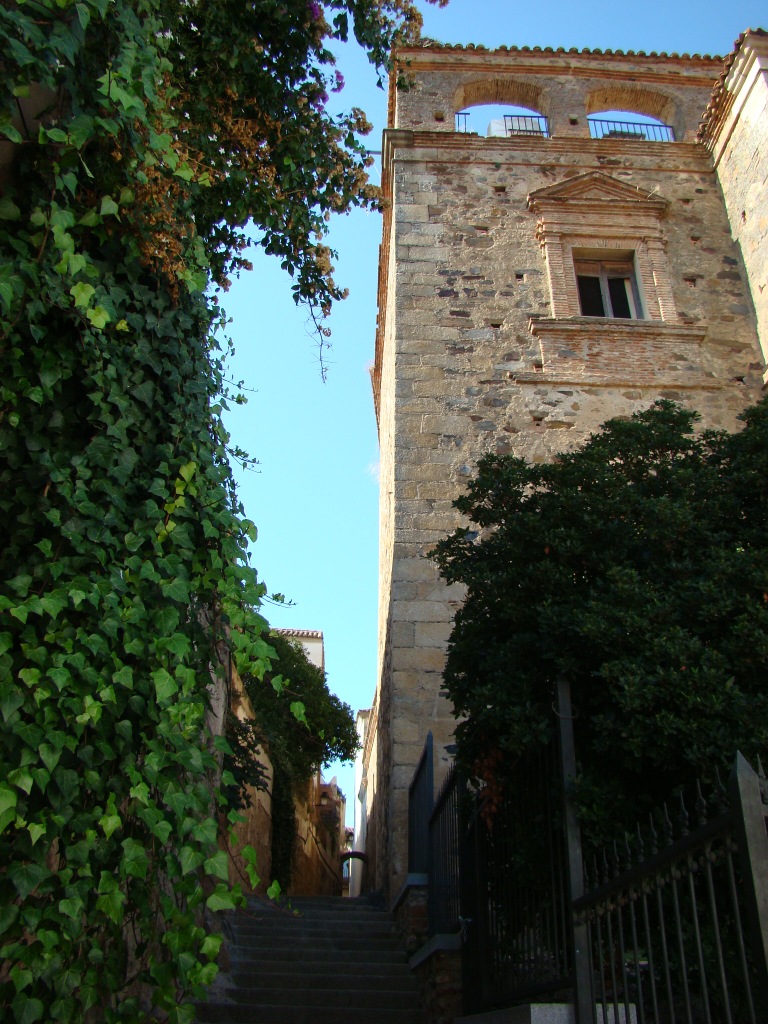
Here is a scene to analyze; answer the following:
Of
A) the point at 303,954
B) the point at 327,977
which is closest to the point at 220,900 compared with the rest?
the point at 327,977

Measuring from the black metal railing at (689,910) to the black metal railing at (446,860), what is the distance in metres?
1.60

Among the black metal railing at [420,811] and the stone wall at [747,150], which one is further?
the stone wall at [747,150]

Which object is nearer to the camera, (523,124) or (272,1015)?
(272,1015)

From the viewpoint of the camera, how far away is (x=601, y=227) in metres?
10.0

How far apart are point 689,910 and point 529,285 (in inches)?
Result: 290

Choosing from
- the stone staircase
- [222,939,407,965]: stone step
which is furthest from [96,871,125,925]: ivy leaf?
[222,939,407,965]: stone step

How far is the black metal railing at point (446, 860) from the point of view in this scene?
5.41 m

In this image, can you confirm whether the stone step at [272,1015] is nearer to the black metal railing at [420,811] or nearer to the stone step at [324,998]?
the stone step at [324,998]

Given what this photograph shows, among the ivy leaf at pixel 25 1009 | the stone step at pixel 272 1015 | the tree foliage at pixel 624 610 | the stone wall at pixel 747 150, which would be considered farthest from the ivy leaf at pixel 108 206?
the stone wall at pixel 747 150

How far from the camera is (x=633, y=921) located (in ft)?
9.55

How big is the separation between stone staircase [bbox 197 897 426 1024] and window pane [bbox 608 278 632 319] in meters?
A: 6.32

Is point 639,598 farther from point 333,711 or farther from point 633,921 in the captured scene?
point 333,711

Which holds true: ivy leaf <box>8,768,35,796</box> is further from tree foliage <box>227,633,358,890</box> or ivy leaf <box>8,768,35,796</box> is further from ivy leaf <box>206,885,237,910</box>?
tree foliage <box>227,633,358,890</box>

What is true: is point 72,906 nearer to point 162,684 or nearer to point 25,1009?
point 25,1009
